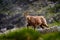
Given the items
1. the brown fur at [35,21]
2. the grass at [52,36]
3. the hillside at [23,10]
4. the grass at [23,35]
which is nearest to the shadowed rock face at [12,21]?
the hillside at [23,10]

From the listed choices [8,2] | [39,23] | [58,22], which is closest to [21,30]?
[39,23]

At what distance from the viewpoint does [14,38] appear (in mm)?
5625

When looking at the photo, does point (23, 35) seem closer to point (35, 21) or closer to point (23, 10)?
point (35, 21)

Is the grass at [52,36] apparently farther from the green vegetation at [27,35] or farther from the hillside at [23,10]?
the hillside at [23,10]

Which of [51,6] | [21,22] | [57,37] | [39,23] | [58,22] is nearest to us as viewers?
[57,37]

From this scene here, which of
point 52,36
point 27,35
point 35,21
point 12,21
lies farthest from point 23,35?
point 12,21

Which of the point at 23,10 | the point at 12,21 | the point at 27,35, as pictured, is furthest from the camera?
the point at 23,10

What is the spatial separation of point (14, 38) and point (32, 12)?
22230 millimetres

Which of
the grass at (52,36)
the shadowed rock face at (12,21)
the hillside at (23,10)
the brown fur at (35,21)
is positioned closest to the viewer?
the grass at (52,36)

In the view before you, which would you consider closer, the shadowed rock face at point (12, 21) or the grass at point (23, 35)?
the grass at point (23, 35)

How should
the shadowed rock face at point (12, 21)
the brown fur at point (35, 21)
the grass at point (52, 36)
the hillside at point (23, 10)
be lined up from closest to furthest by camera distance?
the grass at point (52, 36), the brown fur at point (35, 21), the hillside at point (23, 10), the shadowed rock face at point (12, 21)

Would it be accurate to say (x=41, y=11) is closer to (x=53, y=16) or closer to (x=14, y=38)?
(x=53, y=16)

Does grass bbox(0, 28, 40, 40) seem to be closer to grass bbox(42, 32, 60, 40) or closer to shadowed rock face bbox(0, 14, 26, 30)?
grass bbox(42, 32, 60, 40)

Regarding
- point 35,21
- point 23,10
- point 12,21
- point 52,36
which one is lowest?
point 12,21
